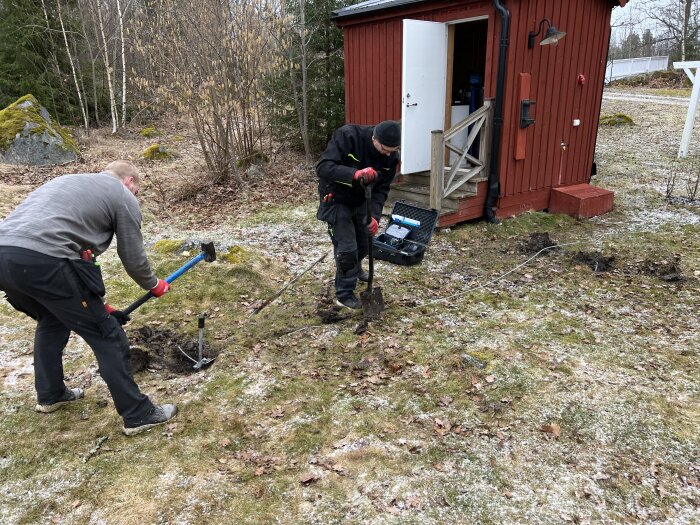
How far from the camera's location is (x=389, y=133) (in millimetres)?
4160

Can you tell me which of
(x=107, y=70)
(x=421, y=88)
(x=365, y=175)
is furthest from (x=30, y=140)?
(x=365, y=175)

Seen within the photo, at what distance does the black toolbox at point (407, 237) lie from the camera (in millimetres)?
5941

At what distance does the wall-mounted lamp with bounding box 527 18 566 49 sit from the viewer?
6641 millimetres

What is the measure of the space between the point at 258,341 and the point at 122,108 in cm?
1436

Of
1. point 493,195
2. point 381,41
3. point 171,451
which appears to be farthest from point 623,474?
point 381,41

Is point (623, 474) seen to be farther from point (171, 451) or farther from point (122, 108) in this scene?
point (122, 108)

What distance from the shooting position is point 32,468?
2.93 m

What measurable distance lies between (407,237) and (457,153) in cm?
164

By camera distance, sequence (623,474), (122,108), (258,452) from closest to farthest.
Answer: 1. (623,474)
2. (258,452)
3. (122,108)

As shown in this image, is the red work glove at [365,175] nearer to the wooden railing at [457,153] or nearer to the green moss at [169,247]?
the wooden railing at [457,153]

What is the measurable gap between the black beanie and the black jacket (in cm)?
20

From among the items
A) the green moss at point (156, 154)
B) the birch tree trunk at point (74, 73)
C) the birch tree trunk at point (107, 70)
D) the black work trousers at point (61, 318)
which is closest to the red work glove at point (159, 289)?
the black work trousers at point (61, 318)

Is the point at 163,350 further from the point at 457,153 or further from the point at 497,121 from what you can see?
the point at 497,121

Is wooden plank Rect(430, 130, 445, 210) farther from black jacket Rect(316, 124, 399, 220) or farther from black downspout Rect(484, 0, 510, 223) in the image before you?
black jacket Rect(316, 124, 399, 220)
